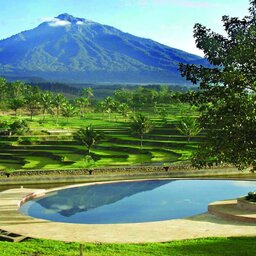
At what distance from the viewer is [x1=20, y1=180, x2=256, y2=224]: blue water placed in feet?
97.1

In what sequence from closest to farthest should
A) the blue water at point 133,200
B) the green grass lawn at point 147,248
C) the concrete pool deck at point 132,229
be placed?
the green grass lawn at point 147,248, the concrete pool deck at point 132,229, the blue water at point 133,200

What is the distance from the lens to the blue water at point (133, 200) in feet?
97.1

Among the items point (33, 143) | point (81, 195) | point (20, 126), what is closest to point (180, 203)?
point (81, 195)

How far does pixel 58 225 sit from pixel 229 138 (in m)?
10.8

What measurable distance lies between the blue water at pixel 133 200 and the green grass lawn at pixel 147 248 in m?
7.35

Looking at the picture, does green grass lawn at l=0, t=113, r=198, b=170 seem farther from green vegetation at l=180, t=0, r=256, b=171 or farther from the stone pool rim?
green vegetation at l=180, t=0, r=256, b=171

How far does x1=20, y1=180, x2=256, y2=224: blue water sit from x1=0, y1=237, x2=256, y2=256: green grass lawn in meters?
7.35

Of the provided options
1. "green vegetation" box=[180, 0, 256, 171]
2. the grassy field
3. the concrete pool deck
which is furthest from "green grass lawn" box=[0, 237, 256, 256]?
the grassy field

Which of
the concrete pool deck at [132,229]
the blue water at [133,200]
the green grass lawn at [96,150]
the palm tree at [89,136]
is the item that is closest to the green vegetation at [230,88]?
the concrete pool deck at [132,229]

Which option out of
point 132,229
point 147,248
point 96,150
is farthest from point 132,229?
point 96,150

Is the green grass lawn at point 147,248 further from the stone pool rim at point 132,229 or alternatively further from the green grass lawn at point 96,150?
the green grass lawn at point 96,150

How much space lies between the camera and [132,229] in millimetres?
24750

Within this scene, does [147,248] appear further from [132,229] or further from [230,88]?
[230,88]

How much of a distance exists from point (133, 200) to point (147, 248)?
48.4 feet
